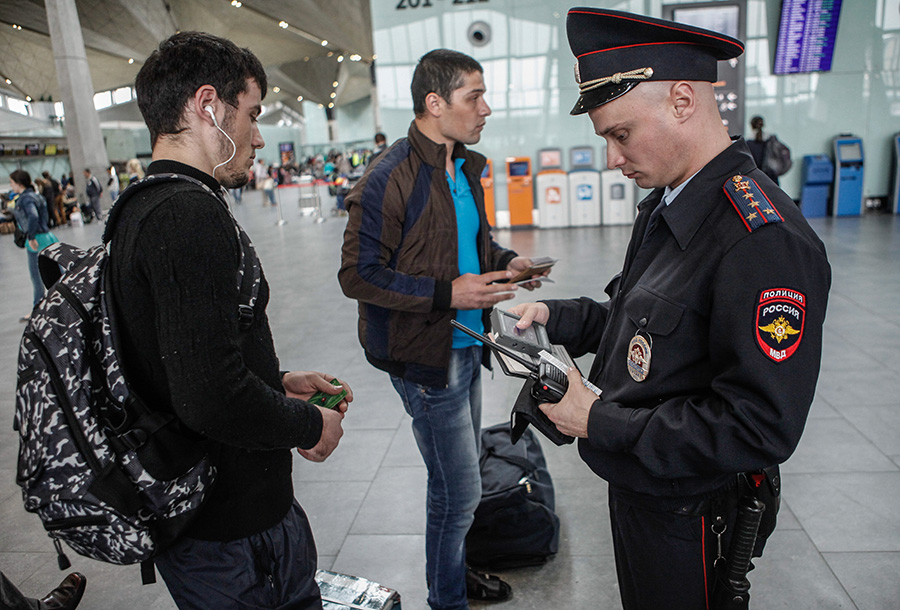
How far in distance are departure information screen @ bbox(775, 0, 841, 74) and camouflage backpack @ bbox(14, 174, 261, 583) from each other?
486 inches

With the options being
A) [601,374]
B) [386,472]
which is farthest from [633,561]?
[386,472]

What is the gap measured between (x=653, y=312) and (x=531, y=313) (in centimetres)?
46

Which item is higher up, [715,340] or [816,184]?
[715,340]

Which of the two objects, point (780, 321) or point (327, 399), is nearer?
point (780, 321)

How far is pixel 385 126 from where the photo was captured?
12.1m

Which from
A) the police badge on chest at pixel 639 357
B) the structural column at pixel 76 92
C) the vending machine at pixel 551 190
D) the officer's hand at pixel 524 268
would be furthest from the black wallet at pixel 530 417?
the structural column at pixel 76 92

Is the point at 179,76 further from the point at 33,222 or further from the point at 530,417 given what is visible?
the point at 33,222

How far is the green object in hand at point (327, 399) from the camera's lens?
1.68 m

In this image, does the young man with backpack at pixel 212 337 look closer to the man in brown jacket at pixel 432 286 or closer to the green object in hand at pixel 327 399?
the green object in hand at pixel 327 399

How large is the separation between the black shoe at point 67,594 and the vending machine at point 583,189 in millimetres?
10215

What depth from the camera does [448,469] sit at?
2.17 metres

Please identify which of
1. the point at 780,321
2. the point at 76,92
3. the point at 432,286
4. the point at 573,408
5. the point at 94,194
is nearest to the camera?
the point at 780,321

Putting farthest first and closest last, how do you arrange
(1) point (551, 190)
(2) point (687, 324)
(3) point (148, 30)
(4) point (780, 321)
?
(3) point (148, 30) < (1) point (551, 190) < (2) point (687, 324) < (4) point (780, 321)

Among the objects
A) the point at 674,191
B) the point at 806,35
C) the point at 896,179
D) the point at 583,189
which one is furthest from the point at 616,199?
the point at 674,191
